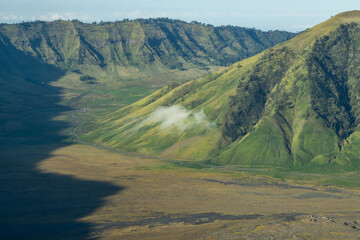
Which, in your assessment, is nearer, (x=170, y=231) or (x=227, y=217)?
(x=170, y=231)

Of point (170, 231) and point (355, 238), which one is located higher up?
point (170, 231)

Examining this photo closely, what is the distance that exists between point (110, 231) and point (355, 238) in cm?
9312

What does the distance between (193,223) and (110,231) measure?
34767mm

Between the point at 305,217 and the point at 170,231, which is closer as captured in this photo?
the point at 170,231

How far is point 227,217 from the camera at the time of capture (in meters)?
197

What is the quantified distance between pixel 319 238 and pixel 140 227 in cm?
6931

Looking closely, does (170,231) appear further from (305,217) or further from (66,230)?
(305,217)

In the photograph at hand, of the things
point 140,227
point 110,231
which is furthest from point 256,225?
point 110,231

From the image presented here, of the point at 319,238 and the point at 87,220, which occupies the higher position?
the point at 87,220

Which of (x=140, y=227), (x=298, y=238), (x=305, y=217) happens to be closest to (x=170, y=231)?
(x=140, y=227)

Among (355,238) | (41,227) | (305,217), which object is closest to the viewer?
(355,238)

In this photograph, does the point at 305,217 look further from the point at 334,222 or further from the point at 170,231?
the point at 170,231

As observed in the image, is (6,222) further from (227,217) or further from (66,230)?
(227,217)

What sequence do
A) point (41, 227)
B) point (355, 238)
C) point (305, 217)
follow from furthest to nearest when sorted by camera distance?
1. point (305, 217)
2. point (41, 227)
3. point (355, 238)
